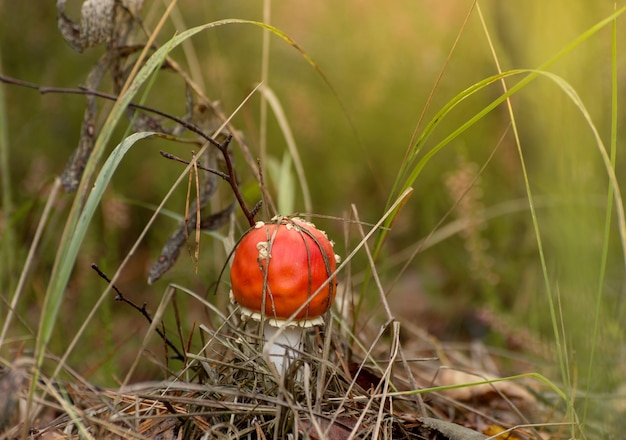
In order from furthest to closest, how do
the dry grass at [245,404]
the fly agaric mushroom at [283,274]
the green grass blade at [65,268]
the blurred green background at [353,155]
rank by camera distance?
the blurred green background at [353,155] < the fly agaric mushroom at [283,274] < the dry grass at [245,404] < the green grass blade at [65,268]

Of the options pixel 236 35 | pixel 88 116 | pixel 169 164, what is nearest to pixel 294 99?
pixel 236 35

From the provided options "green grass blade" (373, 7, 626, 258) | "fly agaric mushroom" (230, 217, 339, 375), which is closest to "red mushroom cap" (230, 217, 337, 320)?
"fly agaric mushroom" (230, 217, 339, 375)

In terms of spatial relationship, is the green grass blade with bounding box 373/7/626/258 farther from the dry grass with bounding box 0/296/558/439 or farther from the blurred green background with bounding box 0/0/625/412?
the blurred green background with bounding box 0/0/625/412

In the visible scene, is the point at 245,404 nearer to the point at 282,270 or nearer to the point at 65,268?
the point at 282,270

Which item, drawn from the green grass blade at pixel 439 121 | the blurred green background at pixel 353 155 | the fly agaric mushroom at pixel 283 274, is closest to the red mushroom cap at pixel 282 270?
the fly agaric mushroom at pixel 283 274

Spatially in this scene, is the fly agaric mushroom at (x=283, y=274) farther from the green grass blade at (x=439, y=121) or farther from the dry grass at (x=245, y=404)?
the green grass blade at (x=439, y=121)

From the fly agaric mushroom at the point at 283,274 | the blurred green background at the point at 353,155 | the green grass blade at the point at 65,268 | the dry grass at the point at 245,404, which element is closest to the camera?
the green grass blade at the point at 65,268

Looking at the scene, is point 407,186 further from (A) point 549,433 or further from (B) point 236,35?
(B) point 236,35
